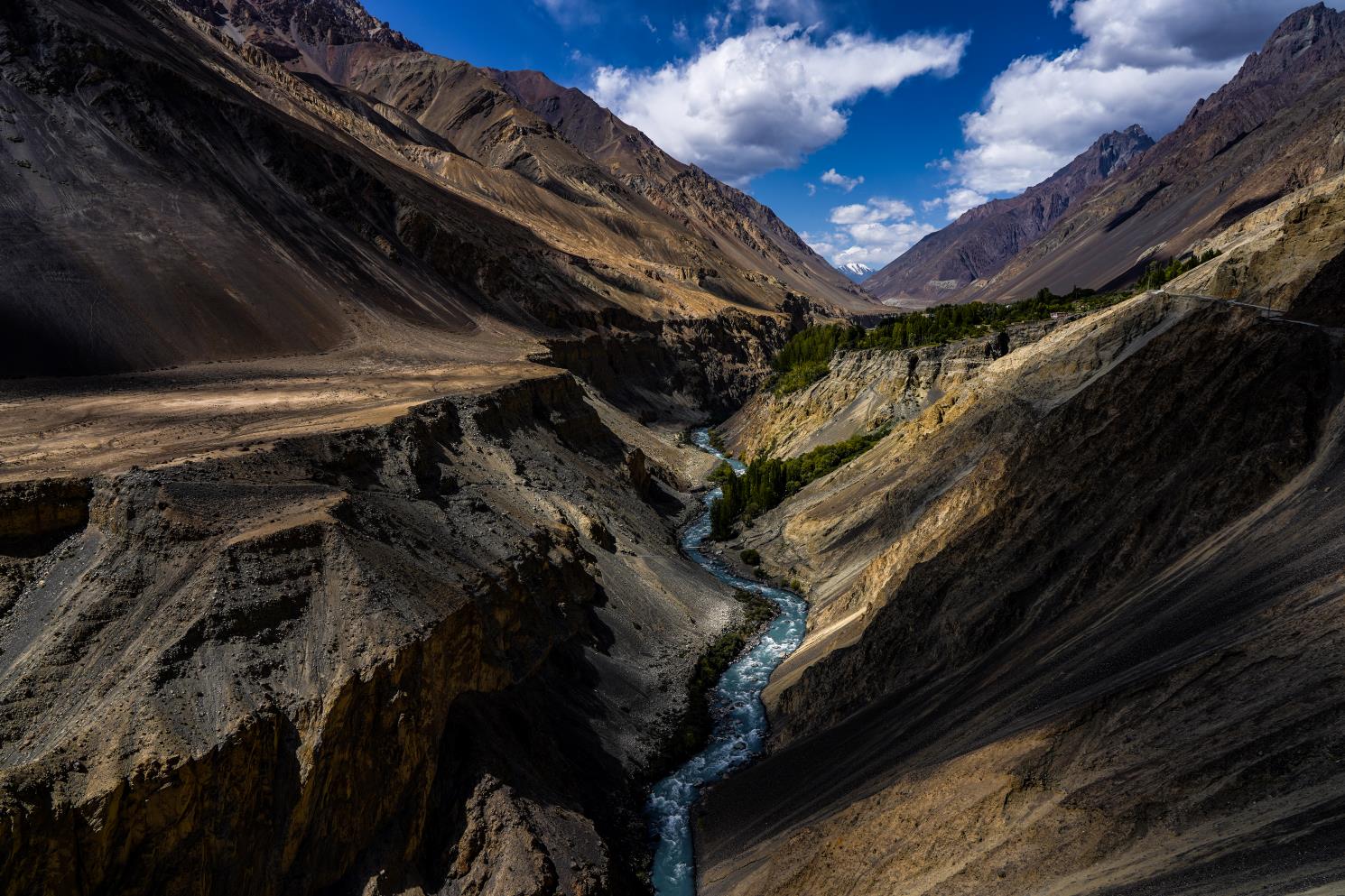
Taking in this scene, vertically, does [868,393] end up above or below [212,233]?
below

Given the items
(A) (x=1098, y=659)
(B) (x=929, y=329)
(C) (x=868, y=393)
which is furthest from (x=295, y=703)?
(B) (x=929, y=329)

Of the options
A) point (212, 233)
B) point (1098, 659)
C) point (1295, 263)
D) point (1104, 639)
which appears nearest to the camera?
point (1098, 659)

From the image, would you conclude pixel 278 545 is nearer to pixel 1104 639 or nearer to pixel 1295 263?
pixel 1104 639

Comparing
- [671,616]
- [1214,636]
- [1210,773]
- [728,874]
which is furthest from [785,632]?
[1210,773]

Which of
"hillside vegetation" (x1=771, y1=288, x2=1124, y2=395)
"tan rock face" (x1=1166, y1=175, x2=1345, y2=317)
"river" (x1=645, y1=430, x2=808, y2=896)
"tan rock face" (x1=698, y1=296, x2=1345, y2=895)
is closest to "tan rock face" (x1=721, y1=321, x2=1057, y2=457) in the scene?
"hillside vegetation" (x1=771, y1=288, x2=1124, y2=395)

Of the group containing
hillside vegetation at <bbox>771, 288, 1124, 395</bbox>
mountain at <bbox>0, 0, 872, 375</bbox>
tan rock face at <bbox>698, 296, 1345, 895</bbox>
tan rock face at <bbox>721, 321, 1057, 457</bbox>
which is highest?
mountain at <bbox>0, 0, 872, 375</bbox>

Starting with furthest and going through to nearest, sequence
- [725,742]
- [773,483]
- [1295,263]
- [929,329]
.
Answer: [929,329], [773,483], [725,742], [1295,263]

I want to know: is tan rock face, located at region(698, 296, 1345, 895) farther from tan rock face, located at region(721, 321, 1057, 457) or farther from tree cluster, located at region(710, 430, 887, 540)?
tree cluster, located at region(710, 430, 887, 540)
